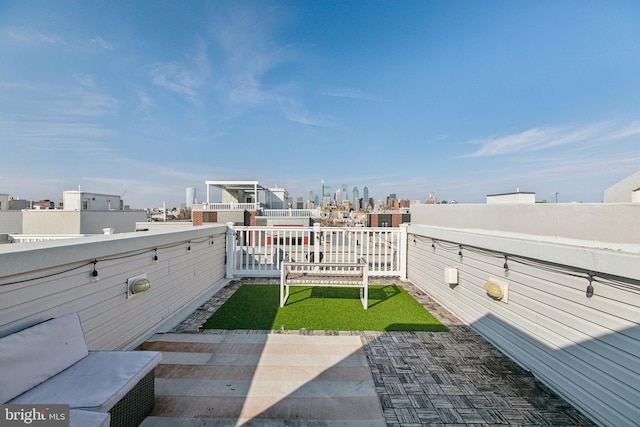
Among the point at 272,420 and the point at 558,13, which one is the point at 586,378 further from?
the point at 558,13

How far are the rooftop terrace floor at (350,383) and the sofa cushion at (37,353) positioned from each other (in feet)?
2.45

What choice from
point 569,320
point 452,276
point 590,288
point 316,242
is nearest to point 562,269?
point 590,288

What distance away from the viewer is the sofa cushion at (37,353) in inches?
57.4

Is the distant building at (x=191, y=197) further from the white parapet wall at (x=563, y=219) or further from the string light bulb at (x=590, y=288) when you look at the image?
the string light bulb at (x=590, y=288)

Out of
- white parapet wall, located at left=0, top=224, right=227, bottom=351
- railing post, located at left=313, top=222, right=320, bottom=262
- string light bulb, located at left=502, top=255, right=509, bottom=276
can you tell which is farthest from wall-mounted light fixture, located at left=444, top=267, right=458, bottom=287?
white parapet wall, located at left=0, top=224, right=227, bottom=351

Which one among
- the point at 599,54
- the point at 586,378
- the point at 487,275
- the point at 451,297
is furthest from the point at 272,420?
the point at 599,54

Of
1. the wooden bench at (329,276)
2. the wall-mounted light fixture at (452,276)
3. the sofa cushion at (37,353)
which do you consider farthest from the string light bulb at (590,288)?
the sofa cushion at (37,353)

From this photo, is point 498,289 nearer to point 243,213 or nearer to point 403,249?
point 403,249

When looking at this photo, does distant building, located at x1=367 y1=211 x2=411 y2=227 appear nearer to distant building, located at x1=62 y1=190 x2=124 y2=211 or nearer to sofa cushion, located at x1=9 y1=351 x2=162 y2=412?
sofa cushion, located at x1=9 y1=351 x2=162 y2=412

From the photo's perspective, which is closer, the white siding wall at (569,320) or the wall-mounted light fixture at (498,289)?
the white siding wall at (569,320)

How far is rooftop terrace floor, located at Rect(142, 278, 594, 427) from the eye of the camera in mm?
2010

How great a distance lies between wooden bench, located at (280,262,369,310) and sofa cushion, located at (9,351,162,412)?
240cm

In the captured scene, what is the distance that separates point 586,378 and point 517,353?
762 mm

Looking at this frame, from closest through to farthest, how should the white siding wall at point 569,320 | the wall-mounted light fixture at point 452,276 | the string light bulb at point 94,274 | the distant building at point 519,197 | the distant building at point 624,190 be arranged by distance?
the white siding wall at point 569,320, the string light bulb at point 94,274, the distant building at point 624,190, the wall-mounted light fixture at point 452,276, the distant building at point 519,197
